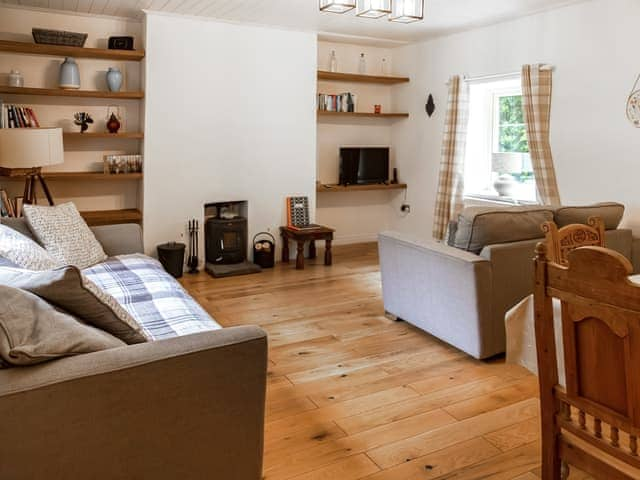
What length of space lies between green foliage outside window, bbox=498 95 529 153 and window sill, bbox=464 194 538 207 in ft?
1.67

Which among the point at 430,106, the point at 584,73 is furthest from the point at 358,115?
the point at 584,73

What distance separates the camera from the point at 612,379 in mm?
1444

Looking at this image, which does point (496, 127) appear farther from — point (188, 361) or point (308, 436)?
point (188, 361)

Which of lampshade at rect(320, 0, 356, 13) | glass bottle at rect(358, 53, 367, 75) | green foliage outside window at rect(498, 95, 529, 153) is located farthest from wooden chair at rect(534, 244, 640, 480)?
glass bottle at rect(358, 53, 367, 75)

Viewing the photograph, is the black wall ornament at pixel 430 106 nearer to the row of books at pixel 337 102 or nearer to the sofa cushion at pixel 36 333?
the row of books at pixel 337 102

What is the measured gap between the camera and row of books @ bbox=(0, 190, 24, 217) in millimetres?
4246

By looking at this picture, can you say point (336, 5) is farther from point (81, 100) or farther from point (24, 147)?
point (81, 100)

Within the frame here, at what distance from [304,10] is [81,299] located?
399 centimetres

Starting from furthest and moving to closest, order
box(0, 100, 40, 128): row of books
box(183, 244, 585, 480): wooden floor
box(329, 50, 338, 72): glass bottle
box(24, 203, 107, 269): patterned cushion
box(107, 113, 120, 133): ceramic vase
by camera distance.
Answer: box(329, 50, 338, 72): glass bottle < box(107, 113, 120, 133): ceramic vase < box(0, 100, 40, 128): row of books < box(24, 203, 107, 269): patterned cushion < box(183, 244, 585, 480): wooden floor

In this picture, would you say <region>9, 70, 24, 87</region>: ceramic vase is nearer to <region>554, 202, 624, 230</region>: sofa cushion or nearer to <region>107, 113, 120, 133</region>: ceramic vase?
<region>107, 113, 120, 133</region>: ceramic vase

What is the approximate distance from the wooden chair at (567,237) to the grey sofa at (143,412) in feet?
4.24

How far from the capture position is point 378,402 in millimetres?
2807

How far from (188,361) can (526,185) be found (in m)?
4.76

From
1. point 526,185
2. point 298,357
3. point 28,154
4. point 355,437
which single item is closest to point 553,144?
point 526,185
